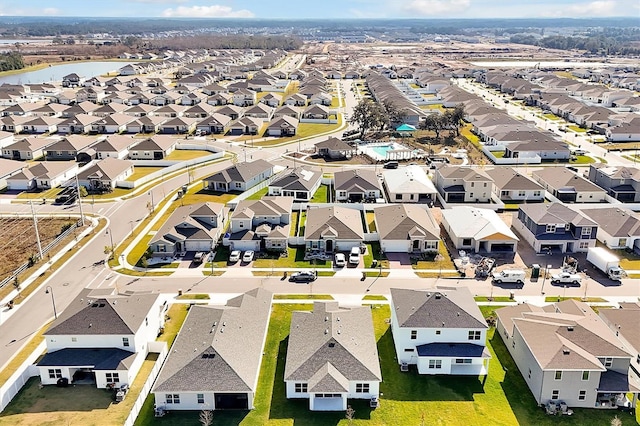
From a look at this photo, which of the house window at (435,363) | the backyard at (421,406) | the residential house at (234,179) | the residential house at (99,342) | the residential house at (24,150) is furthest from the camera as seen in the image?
the residential house at (24,150)

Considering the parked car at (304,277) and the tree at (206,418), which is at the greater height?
the parked car at (304,277)

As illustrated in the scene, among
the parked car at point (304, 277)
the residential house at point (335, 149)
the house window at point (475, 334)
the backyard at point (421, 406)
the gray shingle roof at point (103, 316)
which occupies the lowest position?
the backyard at point (421, 406)

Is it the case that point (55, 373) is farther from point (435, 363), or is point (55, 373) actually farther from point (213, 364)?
point (435, 363)

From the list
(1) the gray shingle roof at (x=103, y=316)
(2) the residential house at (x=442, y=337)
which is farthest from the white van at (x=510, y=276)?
(1) the gray shingle roof at (x=103, y=316)

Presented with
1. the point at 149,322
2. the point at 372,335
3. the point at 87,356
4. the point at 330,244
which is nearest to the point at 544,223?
the point at 330,244

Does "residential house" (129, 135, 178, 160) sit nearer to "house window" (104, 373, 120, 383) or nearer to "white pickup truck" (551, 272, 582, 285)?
"house window" (104, 373, 120, 383)

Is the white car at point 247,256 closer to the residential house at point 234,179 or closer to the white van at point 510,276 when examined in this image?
the residential house at point 234,179

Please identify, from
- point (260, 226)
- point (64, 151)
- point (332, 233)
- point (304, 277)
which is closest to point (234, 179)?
point (260, 226)
